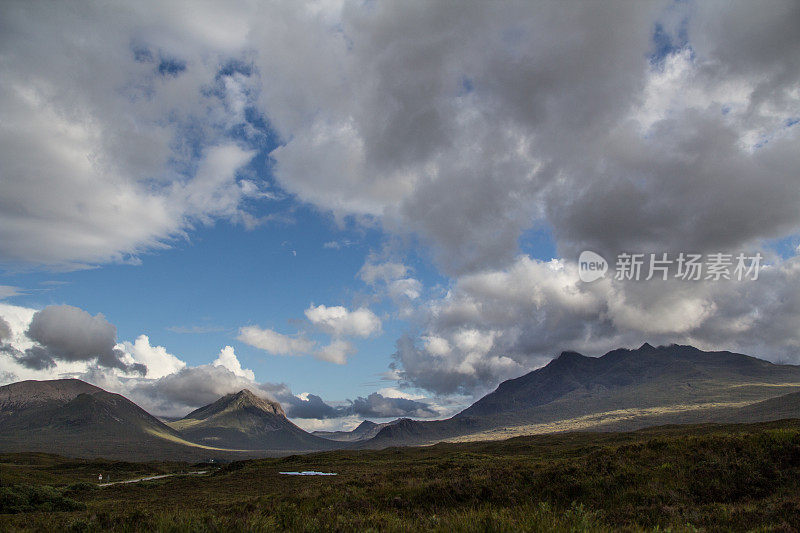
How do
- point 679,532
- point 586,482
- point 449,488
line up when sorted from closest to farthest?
point 679,532 < point 586,482 < point 449,488

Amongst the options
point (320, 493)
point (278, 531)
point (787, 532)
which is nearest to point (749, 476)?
point (787, 532)

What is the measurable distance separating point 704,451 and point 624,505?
7381 millimetres

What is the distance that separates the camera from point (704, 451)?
18000mm

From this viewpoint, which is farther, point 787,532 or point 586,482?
point 586,482

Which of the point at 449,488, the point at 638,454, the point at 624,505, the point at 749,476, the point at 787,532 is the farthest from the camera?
the point at 638,454

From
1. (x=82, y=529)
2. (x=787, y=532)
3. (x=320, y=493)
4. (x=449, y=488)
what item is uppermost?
(x=787, y=532)

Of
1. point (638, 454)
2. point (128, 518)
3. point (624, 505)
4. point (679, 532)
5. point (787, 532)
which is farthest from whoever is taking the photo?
point (638, 454)

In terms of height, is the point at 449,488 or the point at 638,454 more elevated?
the point at 638,454

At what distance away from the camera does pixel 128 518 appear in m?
11.0

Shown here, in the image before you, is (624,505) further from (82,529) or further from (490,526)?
(82,529)

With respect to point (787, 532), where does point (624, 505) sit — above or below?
below

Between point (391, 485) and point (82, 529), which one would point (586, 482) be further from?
point (82, 529)

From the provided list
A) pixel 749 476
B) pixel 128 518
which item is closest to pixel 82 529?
pixel 128 518

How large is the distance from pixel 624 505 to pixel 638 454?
810cm
